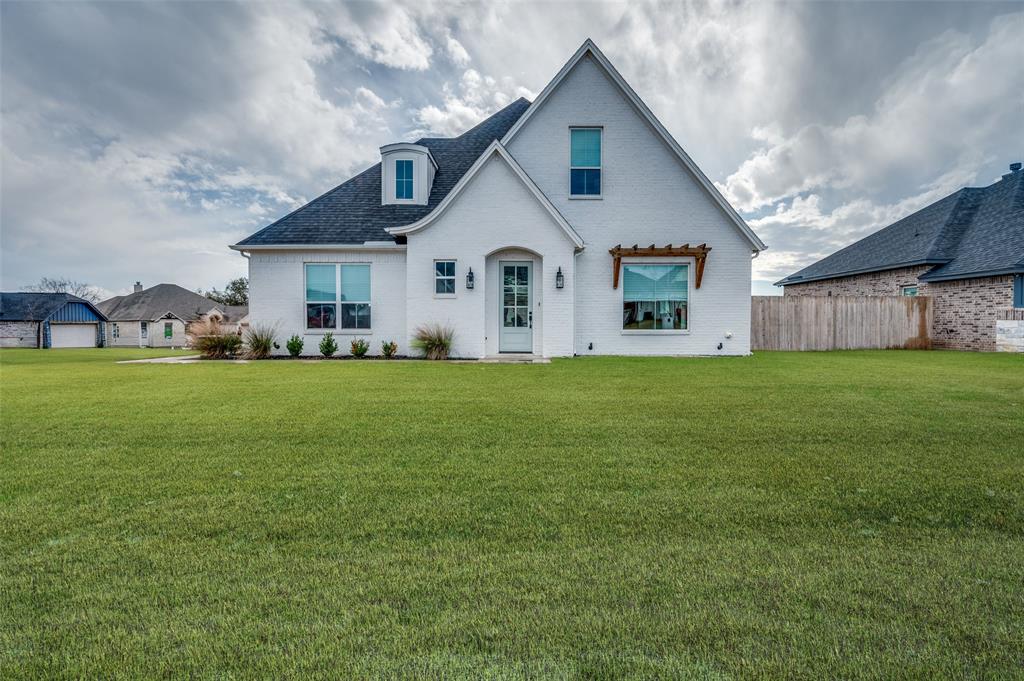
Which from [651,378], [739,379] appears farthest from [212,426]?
[739,379]

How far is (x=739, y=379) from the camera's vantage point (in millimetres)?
7879

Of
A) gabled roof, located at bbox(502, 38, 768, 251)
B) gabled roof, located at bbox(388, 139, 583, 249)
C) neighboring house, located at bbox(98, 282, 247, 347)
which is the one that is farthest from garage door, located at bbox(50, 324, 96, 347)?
gabled roof, located at bbox(502, 38, 768, 251)

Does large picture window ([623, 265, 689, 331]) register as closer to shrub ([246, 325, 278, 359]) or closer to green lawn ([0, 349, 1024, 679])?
green lawn ([0, 349, 1024, 679])

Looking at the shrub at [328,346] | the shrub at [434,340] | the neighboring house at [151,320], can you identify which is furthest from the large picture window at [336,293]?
the neighboring house at [151,320]

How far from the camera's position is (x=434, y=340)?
459 inches

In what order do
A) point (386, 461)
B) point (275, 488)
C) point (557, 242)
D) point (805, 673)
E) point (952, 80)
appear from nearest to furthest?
point (805, 673), point (275, 488), point (386, 461), point (557, 242), point (952, 80)

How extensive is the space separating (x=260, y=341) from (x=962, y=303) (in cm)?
2314

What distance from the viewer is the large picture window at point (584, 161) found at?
41.8ft

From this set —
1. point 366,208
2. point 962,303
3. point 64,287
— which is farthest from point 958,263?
point 64,287

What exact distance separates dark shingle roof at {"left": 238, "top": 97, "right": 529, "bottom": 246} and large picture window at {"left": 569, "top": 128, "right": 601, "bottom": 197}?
11.1 ft

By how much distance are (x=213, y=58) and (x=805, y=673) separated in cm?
1591

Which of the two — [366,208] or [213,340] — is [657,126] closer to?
[366,208]

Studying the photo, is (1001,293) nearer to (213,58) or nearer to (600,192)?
(600,192)

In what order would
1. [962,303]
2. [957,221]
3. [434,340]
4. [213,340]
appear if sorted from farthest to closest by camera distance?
[957,221], [962,303], [213,340], [434,340]
